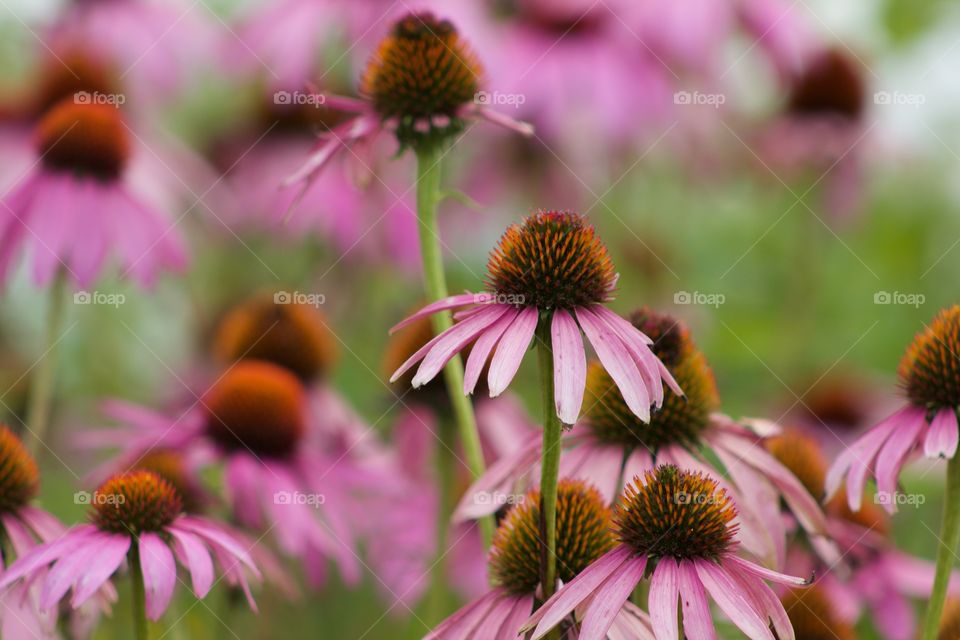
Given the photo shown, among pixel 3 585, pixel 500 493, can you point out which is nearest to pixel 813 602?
pixel 500 493

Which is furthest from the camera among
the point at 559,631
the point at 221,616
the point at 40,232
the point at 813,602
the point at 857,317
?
the point at 857,317

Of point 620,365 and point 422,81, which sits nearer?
point 620,365

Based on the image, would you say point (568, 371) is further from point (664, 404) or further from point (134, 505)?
Result: point (134, 505)

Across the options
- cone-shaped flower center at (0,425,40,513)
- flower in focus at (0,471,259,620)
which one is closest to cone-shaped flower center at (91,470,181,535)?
flower in focus at (0,471,259,620)

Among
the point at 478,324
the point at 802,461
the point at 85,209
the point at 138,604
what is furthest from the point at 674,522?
the point at 85,209

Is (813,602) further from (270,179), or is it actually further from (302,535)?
(270,179)

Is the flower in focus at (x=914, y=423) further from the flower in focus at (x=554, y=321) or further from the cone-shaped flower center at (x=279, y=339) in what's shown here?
the cone-shaped flower center at (x=279, y=339)

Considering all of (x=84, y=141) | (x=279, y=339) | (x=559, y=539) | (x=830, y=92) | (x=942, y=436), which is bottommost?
(x=559, y=539)
